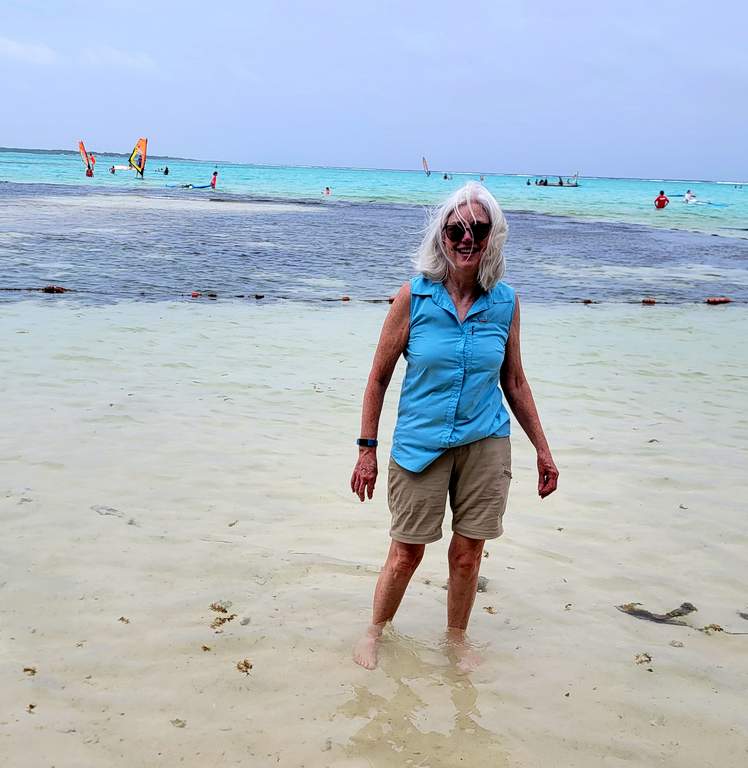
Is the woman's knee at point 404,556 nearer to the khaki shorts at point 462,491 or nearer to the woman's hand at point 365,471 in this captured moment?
the khaki shorts at point 462,491

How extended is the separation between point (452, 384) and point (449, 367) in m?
0.07

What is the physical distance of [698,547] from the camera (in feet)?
14.7

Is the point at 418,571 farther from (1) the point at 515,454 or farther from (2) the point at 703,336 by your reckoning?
(2) the point at 703,336

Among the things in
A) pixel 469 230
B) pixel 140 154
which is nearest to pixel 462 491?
pixel 469 230

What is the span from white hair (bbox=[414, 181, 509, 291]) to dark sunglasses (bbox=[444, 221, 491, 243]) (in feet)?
0.06

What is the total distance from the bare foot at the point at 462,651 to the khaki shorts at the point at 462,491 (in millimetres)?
586

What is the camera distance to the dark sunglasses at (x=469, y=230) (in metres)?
2.99

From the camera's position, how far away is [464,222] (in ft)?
9.79

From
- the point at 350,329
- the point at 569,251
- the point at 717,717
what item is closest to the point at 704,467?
the point at 717,717

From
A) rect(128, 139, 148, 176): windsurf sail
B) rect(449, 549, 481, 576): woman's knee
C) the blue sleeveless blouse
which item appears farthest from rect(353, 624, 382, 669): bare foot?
rect(128, 139, 148, 176): windsurf sail

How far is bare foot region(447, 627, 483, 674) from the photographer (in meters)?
3.35

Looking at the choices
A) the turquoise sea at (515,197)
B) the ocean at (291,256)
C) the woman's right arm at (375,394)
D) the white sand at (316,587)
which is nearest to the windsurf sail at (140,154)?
the turquoise sea at (515,197)

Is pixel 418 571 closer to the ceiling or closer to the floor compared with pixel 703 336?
closer to the floor

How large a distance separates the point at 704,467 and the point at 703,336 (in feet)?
17.9
